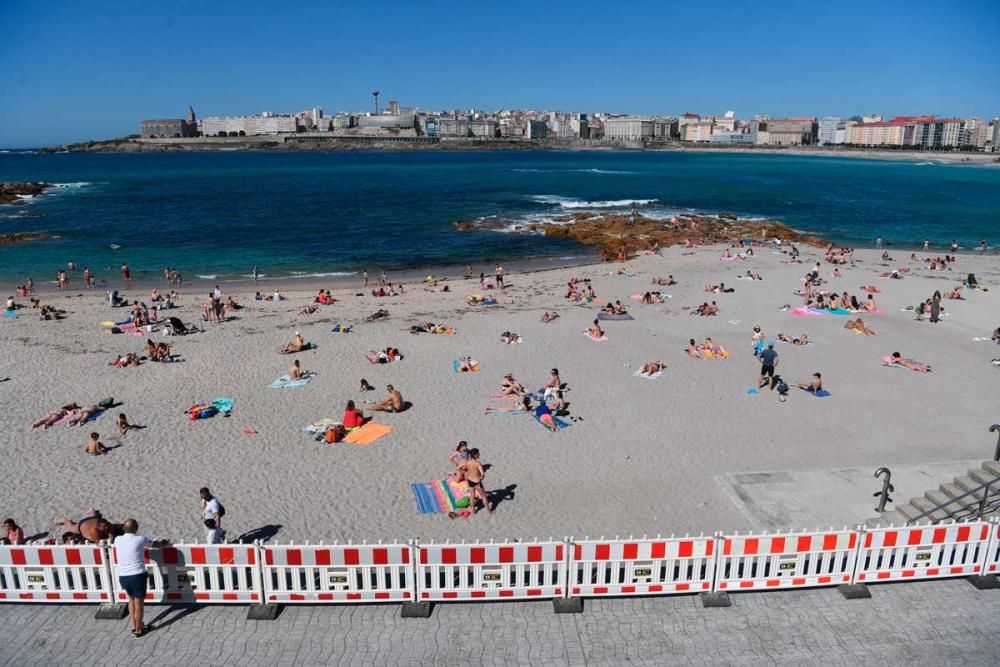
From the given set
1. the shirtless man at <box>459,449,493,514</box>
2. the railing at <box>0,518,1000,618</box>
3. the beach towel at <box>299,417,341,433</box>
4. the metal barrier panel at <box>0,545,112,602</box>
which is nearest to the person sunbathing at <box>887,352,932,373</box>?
the railing at <box>0,518,1000,618</box>

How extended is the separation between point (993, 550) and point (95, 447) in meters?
14.7

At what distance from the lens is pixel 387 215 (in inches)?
2340

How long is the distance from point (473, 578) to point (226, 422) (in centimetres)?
898

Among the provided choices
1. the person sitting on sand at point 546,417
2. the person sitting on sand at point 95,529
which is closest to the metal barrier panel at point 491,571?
the person sitting on sand at point 95,529

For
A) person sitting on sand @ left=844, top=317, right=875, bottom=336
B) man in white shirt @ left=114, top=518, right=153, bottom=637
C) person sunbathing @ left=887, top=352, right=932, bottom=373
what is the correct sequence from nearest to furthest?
1. man in white shirt @ left=114, top=518, right=153, bottom=637
2. person sunbathing @ left=887, top=352, right=932, bottom=373
3. person sitting on sand @ left=844, top=317, right=875, bottom=336

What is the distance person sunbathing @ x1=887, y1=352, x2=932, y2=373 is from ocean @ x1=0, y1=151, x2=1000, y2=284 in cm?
2260

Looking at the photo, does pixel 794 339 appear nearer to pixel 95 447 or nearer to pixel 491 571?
pixel 491 571

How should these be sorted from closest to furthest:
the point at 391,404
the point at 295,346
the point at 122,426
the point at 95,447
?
the point at 95,447 < the point at 122,426 < the point at 391,404 < the point at 295,346

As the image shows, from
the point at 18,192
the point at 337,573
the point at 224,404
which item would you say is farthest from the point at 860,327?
the point at 18,192

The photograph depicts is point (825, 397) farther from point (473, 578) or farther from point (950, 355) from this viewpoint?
point (473, 578)

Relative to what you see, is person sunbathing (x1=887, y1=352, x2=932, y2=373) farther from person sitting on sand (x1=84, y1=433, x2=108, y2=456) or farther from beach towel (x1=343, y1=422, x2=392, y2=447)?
person sitting on sand (x1=84, y1=433, x2=108, y2=456)

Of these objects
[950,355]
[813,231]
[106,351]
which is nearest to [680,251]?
[813,231]

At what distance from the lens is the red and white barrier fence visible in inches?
301

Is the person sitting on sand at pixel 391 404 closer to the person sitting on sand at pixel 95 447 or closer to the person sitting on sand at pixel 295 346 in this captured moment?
the person sitting on sand at pixel 95 447
